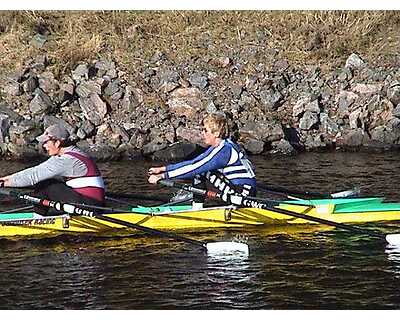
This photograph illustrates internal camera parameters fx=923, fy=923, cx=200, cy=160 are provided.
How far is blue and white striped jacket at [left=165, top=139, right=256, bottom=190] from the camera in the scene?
553 cm

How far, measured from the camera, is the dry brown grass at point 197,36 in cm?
775

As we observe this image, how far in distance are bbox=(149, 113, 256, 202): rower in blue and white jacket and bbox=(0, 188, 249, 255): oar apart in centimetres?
35

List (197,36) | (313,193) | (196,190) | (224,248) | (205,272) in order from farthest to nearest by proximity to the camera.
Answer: (197,36), (313,193), (196,190), (224,248), (205,272)

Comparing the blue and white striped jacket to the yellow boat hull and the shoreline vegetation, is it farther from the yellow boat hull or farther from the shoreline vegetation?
the shoreline vegetation

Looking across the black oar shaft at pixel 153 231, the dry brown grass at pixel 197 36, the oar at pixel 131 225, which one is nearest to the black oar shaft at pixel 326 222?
the oar at pixel 131 225

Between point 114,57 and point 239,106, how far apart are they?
121 cm

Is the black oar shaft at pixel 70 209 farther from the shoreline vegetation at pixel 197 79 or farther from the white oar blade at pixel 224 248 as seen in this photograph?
the shoreline vegetation at pixel 197 79

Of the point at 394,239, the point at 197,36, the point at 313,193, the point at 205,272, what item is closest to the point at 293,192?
the point at 313,193

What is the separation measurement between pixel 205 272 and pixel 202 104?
133 inches

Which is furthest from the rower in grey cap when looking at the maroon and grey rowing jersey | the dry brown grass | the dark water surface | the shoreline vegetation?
the dry brown grass

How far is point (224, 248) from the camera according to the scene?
5145 mm

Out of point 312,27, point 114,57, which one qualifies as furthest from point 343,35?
point 114,57

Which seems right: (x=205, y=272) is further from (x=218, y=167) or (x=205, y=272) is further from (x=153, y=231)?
(x=218, y=167)

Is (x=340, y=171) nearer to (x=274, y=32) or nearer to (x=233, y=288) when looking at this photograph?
(x=274, y=32)
